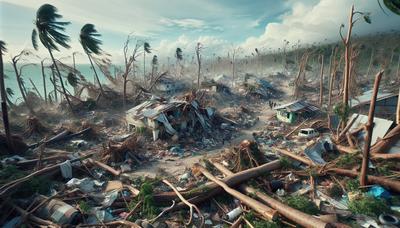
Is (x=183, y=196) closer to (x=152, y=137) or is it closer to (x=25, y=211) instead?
(x=25, y=211)

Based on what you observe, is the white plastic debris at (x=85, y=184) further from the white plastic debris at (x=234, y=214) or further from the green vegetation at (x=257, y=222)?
the green vegetation at (x=257, y=222)

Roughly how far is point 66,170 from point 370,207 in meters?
10.4

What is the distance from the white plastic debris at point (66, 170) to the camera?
32.0 ft

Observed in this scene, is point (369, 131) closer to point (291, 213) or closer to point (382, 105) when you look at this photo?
point (291, 213)

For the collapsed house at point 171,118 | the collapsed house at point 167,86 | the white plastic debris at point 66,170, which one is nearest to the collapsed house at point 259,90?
the collapsed house at point 167,86

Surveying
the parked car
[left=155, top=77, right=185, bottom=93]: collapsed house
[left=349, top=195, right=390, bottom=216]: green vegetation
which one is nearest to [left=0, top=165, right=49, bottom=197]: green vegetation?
[left=349, top=195, right=390, bottom=216]: green vegetation

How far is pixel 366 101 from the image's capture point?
20.1 metres

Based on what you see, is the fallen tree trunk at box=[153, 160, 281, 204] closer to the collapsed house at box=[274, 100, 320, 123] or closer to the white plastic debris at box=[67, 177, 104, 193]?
the white plastic debris at box=[67, 177, 104, 193]

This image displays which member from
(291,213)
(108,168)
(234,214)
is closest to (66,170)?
(108,168)

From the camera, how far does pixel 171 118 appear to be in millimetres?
17000

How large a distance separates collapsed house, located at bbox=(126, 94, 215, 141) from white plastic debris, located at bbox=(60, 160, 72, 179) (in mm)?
6765

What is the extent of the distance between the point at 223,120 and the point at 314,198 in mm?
12662

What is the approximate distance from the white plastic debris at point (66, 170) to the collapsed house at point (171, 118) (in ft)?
22.2

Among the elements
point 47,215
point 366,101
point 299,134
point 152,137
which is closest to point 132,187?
point 47,215
